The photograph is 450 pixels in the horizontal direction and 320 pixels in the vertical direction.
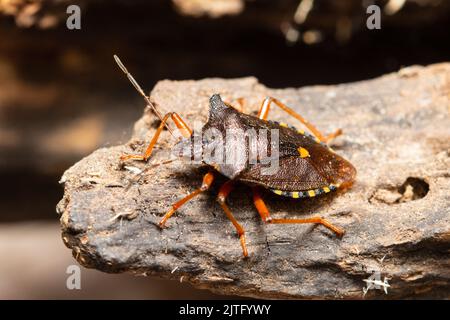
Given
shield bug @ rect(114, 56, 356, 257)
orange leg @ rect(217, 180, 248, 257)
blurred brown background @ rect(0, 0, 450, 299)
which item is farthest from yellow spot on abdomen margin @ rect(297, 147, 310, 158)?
blurred brown background @ rect(0, 0, 450, 299)

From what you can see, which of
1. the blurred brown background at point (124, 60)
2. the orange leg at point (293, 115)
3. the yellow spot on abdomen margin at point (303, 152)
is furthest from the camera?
the blurred brown background at point (124, 60)

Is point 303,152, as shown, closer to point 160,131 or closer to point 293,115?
point 293,115

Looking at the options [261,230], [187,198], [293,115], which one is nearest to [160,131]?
[187,198]

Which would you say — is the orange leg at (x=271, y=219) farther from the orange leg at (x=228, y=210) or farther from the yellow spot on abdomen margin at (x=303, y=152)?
the yellow spot on abdomen margin at (x=303, y=152)

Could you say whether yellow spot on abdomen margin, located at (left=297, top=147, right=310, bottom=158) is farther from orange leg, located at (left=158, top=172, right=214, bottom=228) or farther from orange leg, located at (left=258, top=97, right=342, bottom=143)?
orange leg, located at (left=158, top=172, right=214, bottom=228)

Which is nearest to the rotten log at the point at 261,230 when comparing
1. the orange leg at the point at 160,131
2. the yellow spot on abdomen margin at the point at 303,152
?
the orange leg at the point at 160,131
